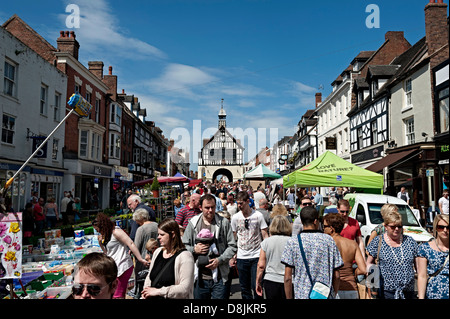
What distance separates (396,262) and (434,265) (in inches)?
21.5

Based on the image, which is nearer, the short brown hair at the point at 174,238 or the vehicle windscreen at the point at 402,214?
the short brown hair at the point at 174,238

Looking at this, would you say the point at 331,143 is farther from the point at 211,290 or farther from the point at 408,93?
the point at 211,290

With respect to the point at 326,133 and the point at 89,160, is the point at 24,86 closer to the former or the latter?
the point at 89,160

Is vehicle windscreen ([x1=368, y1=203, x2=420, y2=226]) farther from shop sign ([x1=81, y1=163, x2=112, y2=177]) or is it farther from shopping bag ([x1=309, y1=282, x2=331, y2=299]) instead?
shop sign ([x1=81, y1=163, x2=112, y2=177])

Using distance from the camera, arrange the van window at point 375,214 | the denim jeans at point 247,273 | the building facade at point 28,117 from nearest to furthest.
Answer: the denim jeans at point 247,273
the van window at point 375,214
the building facade at point 28,117

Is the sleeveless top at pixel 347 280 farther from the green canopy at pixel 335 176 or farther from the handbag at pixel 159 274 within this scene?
the green canopy at pixel 335 176

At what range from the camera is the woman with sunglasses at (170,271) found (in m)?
2.88

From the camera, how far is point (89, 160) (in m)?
23.6

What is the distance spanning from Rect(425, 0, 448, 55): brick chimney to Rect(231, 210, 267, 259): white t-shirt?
496 inches

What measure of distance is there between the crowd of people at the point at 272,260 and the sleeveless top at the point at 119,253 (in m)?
0.01

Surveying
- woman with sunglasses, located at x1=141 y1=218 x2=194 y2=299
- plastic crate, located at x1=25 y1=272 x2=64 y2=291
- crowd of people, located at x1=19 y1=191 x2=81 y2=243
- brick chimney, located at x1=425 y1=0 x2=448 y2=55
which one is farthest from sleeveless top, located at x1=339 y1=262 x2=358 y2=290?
brick chimney, located at x1=425 y1=0 x2=448 y2=55

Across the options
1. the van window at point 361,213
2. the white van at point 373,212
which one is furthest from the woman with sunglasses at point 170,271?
the van window at point 361,213

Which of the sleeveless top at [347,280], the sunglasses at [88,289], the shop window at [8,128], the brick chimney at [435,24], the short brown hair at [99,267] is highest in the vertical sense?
the brick chimney at [435,24]
